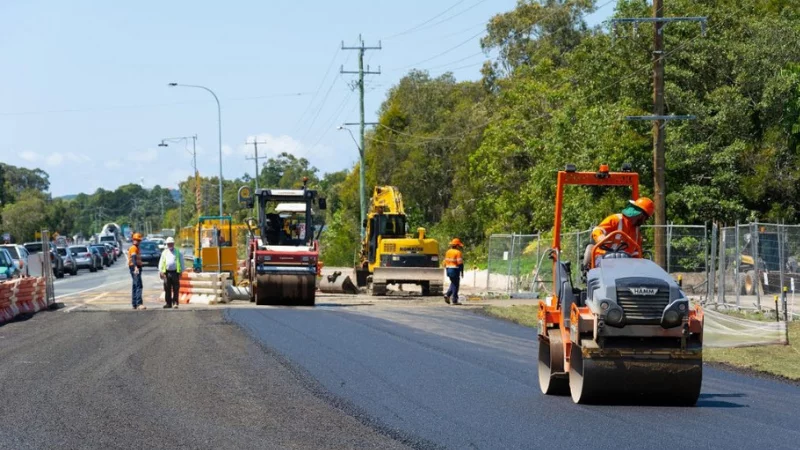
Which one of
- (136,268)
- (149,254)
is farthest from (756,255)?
(149,254)

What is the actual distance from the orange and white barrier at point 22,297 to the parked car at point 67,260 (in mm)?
31506

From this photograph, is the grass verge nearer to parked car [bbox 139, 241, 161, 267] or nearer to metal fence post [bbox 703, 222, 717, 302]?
metal fence post [bbox 703, 222, 717, 302]

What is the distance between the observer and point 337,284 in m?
38.0

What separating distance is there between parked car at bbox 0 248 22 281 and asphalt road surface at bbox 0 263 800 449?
1483cm

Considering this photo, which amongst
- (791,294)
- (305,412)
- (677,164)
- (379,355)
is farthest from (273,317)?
(677,164)

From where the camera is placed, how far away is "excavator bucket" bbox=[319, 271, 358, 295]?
37.8 metres

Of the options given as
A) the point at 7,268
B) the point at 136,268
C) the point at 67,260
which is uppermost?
the point at 136,268

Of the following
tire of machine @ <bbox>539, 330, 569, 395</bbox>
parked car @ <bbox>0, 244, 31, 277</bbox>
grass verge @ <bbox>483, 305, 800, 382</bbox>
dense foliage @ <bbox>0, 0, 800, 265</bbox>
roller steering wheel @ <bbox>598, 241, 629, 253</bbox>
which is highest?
dense foliage @ <bbox>0, 0, 800, 265</bbox>

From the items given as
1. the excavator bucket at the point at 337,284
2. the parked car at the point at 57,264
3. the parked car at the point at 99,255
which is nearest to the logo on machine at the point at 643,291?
the excavator bucket at the point at 337,284

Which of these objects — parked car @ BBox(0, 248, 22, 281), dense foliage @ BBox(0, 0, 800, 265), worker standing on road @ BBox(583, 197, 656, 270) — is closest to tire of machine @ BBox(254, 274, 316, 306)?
parked car @ BBox(0, 248, 22, 281)

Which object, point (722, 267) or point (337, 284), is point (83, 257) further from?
point (722, 267)

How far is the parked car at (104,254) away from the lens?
72475mm

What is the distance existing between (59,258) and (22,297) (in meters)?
31.7

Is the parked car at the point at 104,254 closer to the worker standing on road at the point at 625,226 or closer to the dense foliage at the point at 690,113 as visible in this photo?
the dense foliage at the point at 690,113
